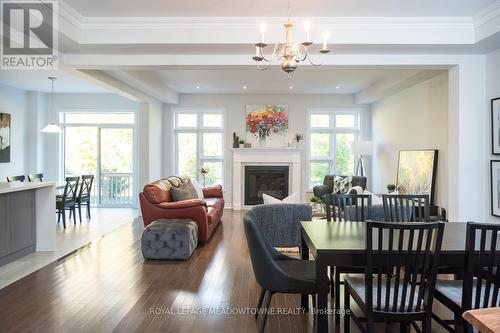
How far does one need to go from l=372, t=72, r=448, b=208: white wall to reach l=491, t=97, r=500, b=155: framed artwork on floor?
131 cm

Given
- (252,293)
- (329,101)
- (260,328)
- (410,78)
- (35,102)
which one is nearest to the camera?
(260,328)

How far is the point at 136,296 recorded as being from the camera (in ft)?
11.1

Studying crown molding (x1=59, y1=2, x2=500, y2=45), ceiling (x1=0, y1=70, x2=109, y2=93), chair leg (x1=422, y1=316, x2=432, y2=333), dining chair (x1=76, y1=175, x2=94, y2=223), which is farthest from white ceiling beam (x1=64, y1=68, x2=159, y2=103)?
chair leg (x1=422, y1=316, x2=432, y2=333)

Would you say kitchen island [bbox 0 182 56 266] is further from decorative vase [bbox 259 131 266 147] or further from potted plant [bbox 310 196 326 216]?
decorative vase [bbox 259 131 266 147]

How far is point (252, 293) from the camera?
3.47 m

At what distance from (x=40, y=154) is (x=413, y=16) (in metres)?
8.90

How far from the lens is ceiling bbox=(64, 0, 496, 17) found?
3633 millimetres

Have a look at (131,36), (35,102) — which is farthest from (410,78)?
(35,102)

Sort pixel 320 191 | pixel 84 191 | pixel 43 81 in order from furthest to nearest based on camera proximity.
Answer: pixel 320 191
pixel 43 81
pixel 84 191

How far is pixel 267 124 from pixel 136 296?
6390 millimetres

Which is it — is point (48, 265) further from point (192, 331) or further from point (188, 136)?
point (188, 136)

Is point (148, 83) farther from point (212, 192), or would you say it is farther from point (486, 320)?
point (486, 320)

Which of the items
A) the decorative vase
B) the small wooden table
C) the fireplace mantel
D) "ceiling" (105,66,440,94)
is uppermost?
"ceiling" (105,66,440,94)

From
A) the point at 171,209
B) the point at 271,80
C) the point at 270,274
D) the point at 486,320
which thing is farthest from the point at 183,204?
the point at 486,320
